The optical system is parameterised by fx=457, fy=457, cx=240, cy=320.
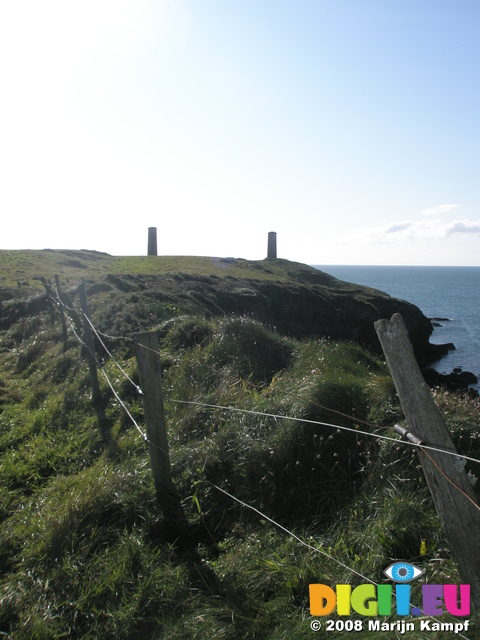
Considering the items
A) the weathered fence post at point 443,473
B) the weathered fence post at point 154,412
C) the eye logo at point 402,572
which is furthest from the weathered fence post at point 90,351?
the weathered fence post at point 443,473

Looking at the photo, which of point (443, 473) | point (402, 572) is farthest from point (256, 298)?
point (443, 473)


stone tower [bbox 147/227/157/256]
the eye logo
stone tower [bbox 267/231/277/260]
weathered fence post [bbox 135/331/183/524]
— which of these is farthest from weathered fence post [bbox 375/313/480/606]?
A: stone tower [bbox 267/231/277/260]

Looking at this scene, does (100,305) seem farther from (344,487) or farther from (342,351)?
(344,487)

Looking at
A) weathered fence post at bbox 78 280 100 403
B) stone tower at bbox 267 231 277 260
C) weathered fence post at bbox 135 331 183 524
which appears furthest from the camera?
stone tower at bbox 267 231 277 260

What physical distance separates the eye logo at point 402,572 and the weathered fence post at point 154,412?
200cm

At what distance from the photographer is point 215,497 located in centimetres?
431

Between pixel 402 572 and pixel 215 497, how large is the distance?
75.0 inches

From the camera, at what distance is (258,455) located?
4551 mm

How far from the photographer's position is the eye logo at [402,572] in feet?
Answer: 9.34

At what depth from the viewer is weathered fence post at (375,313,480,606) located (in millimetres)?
2316

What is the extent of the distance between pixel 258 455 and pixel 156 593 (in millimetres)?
1688

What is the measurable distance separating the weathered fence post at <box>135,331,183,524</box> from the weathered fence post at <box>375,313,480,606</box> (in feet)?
7.70

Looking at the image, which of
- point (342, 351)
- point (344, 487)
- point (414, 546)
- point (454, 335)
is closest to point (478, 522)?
point (414, 546)

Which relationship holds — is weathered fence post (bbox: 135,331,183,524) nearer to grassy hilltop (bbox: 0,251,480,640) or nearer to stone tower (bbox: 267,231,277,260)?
grassy hilltop (bbox: 0,251,480,640)
